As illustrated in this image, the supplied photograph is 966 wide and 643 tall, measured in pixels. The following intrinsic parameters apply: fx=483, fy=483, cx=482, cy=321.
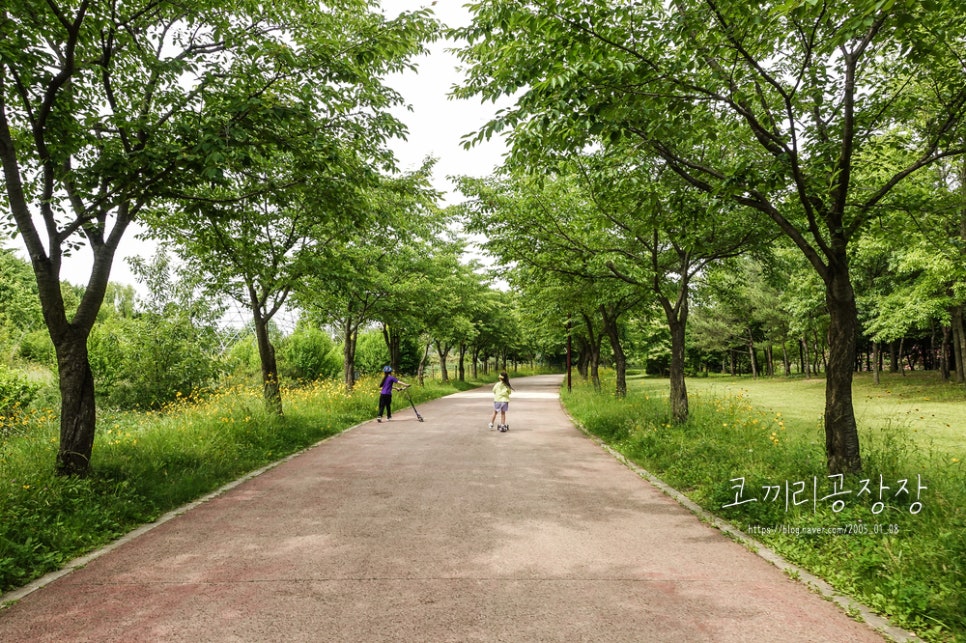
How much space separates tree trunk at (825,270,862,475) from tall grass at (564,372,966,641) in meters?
0.22

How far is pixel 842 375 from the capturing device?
18.8 feet

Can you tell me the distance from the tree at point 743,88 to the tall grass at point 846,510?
0.59 metres

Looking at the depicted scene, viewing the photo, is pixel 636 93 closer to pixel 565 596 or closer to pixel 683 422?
pixel 565 596

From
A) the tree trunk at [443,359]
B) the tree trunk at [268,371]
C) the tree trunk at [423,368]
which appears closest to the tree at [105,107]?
the tree trunk at [268,371]

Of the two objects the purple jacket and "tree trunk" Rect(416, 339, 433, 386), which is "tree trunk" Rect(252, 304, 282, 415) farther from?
"tree trunk" Rect(416, 339, 433, 386)

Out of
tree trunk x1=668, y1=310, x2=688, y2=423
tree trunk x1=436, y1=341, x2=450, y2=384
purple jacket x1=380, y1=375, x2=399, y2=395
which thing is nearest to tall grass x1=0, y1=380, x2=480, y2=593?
purple jacket x1=380, y1=375, x2=399, y2=395

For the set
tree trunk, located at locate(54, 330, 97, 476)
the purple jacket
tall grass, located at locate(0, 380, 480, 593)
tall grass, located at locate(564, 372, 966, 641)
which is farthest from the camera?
the purple jacket

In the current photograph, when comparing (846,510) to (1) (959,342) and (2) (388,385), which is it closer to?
(2) (388,385)

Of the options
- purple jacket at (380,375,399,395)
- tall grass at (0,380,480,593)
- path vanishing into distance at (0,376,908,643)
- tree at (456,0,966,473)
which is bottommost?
path vanishing into distance at (0,376,908,643)

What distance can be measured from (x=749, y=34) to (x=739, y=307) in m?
10.4

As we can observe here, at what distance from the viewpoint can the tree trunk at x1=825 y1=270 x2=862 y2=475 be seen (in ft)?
18.5

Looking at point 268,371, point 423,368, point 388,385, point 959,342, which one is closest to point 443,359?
point 423,368

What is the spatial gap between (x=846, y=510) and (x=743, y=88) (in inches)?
193

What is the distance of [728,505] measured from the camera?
5602 millimetres
